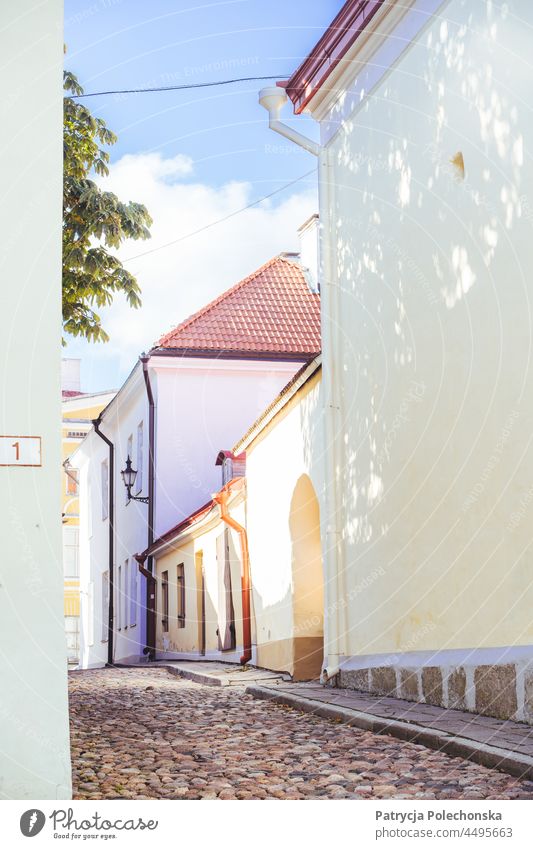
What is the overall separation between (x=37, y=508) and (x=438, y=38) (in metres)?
5.61

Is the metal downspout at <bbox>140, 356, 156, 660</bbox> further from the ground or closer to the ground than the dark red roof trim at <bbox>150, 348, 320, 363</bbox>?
closer to the ground

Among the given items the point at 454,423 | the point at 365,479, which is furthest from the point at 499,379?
the point at 365,479

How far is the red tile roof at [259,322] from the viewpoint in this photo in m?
21.9

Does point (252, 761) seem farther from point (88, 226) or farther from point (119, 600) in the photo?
point (119, 600)

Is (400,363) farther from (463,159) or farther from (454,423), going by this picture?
(463,159)

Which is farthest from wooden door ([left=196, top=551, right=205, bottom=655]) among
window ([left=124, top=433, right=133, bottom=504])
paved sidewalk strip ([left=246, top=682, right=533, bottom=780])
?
paved sidewalk strip ([left=246, top=682, right=533, bottom=780])

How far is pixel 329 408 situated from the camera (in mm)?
11195

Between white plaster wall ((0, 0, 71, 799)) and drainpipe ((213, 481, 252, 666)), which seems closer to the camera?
white plaster wall ((0, 0, 71, 799))

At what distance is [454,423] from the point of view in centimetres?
844

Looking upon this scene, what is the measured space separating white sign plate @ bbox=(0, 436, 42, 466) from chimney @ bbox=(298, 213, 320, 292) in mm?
18470

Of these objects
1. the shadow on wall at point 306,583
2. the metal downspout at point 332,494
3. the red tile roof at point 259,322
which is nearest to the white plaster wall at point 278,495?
the shadow on wall at point 306,583

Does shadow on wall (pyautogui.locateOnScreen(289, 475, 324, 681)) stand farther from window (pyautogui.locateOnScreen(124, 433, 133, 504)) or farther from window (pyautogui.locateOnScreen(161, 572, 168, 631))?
window (pyautogui.locateOnScreen(124, 433, 133, 504))

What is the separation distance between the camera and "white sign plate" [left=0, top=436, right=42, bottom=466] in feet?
16.3

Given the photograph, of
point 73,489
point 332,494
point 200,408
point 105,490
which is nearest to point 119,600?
point 105,490
